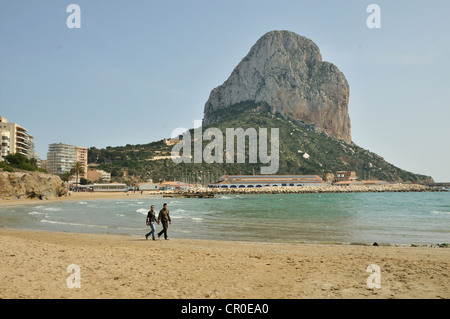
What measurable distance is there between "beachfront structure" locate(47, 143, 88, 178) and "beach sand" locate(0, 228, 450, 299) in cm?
18242

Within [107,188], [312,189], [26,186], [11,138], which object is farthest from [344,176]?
[26,186]

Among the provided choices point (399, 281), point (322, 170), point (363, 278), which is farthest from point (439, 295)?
point (322, 170)

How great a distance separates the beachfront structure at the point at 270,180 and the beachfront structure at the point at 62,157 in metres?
86.7

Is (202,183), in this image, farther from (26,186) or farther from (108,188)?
(26,186)

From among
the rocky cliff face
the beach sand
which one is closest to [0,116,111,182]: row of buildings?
the rocky cliff face

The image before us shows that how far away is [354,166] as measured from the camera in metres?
170

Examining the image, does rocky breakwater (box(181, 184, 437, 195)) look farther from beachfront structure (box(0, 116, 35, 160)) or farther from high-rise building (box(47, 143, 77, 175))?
high-rise building (box(47, 143, 77, 175))

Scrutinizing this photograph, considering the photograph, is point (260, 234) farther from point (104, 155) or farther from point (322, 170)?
point (104, 155)

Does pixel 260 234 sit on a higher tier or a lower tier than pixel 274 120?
lower

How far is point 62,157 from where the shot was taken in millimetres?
182500

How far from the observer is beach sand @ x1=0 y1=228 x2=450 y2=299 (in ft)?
24.0

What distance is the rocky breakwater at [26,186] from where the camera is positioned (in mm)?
51969

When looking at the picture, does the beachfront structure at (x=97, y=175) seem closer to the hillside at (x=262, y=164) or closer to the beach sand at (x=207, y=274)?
the hillside at (x=262, y=164)
